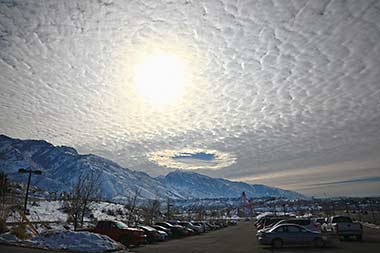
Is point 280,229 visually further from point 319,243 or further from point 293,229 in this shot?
point 319,243

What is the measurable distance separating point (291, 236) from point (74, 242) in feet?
42.3

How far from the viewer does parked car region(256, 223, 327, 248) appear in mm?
21984

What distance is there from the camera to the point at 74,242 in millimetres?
19578

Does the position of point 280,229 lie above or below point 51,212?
below

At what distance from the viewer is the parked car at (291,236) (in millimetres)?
21984

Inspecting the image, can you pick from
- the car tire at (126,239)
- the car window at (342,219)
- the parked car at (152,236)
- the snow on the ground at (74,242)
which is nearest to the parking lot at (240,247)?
the car tire at (126,239)

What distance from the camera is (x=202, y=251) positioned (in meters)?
20.3

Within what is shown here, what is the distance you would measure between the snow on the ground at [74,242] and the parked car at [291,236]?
30.3 feet

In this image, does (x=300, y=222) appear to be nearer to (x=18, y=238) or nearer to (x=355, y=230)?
(x=355, y=230)

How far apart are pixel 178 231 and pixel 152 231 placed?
7869mm

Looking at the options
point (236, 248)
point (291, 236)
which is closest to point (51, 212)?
point (236, 248)

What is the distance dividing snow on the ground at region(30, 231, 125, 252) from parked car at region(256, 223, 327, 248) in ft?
30.3

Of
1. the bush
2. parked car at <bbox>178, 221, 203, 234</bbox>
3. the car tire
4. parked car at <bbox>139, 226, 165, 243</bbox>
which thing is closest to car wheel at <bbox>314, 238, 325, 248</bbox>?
the car tire

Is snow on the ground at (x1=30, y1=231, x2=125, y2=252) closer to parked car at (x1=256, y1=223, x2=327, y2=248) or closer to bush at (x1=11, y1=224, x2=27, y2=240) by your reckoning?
bush at (x1=11, y1=224, x2=27, y2=240)
